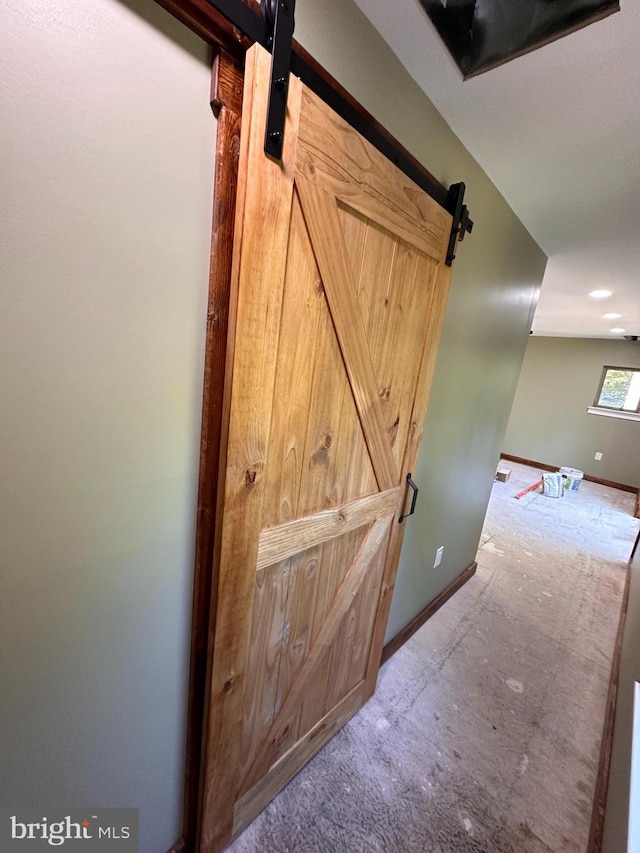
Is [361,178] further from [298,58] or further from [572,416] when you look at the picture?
[572,416]

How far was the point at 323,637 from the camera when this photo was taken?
1161mm

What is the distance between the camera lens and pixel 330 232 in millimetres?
784

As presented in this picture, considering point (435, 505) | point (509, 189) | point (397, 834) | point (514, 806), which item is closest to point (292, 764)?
point (397, 834)

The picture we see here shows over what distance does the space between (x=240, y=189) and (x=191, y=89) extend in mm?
179

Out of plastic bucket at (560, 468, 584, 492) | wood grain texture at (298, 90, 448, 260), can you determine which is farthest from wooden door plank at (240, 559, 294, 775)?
plastic bucket at (560, 468, 584, 492)

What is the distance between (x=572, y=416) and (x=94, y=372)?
7101 mm

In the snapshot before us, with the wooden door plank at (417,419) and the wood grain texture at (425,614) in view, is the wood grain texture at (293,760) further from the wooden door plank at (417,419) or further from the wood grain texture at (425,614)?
the wood grain texture at (425,614)

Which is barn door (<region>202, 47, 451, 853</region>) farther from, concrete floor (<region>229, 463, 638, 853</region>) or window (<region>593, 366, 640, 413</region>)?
window (<region>593, 366, 640, 413</region>)

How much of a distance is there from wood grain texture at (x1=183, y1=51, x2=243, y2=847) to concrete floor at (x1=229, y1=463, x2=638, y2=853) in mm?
551

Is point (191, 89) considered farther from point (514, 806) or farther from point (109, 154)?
point (514, 806)

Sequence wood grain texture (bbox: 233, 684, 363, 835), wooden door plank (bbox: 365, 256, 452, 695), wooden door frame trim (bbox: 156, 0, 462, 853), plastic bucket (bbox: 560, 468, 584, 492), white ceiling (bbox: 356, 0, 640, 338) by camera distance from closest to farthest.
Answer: wooden door frame trim (bbox: 156, 0, 462, 853) < white ceiling (bbox: 356, 0, 640, 338) < wood grain texture (bbox: 233, 684, 363, 835) < wooden door plank (bbox: 365, 256, 452, 695) < plastic bucket (bbox: 560, 468, 584, 492)

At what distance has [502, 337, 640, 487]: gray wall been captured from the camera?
529 cm

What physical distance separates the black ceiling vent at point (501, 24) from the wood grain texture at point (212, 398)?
0.59 m

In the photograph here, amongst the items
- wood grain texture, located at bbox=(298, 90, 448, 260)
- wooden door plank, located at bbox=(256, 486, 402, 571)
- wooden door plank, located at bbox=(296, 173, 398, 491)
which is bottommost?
wooden door plank, located at bbox=(256, 486, 402, 571)
